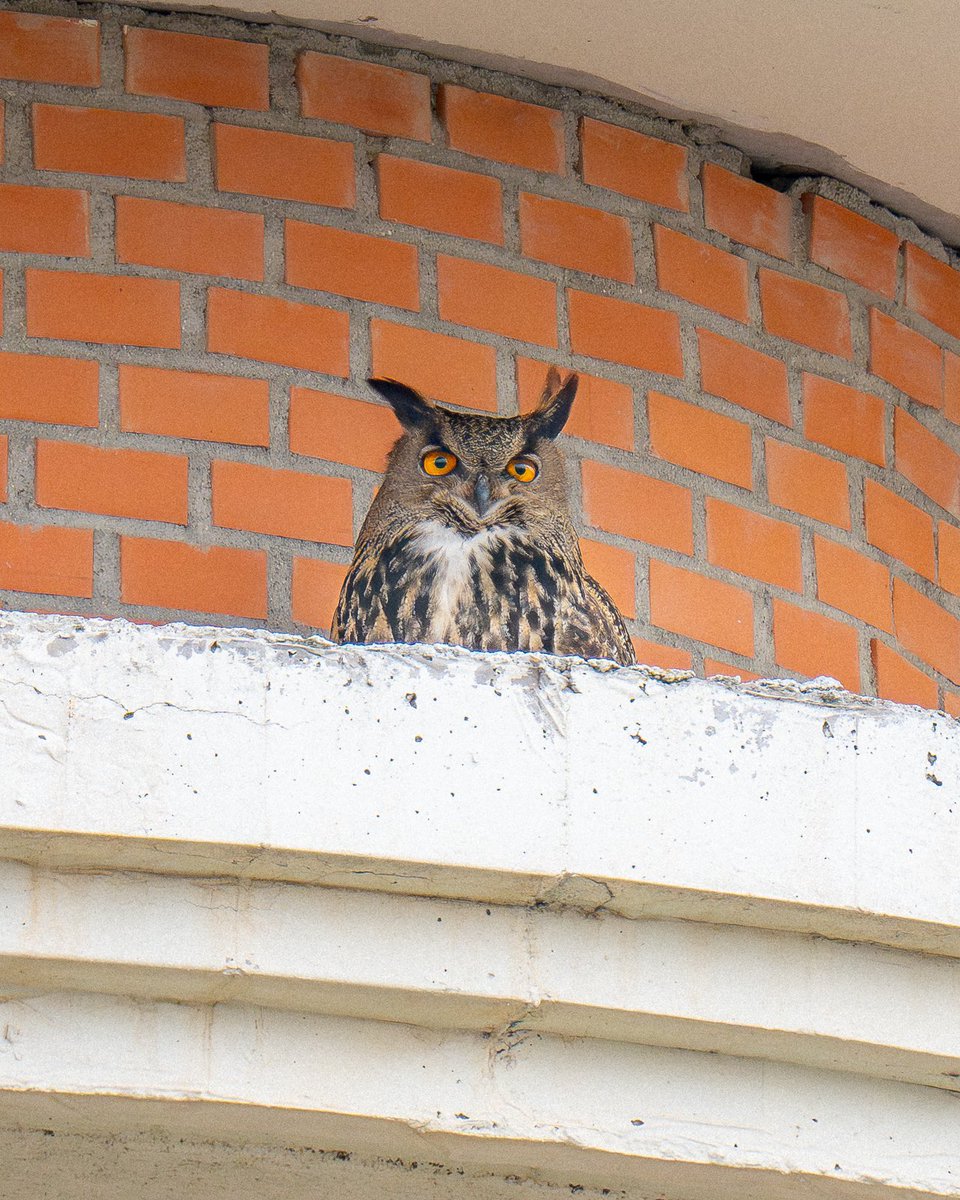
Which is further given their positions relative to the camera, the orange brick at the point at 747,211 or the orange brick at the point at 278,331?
the orange brick at the point at 747,211

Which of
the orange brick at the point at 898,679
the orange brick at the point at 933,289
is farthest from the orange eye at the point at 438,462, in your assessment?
the orange brick at the point at 933,289

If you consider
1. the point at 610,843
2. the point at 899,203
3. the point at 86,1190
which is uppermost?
the point at 899,203

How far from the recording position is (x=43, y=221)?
2.46 meters

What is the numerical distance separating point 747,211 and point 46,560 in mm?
1061

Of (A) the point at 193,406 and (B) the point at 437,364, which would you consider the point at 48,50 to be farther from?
(B) the point at 437,364

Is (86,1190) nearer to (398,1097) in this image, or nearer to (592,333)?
(398,1097)

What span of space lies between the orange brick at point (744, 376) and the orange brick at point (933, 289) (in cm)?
29

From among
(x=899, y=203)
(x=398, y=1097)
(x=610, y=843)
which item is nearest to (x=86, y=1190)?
(x=398, y=1097)

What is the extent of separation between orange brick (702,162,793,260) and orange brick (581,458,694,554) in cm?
40

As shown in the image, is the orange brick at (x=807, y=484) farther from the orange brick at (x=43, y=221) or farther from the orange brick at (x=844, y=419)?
the orange brick at (x=43, y=221)

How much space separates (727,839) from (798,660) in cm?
91

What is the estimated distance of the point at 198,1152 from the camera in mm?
1775

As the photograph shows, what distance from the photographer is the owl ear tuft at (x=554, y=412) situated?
2.51 m

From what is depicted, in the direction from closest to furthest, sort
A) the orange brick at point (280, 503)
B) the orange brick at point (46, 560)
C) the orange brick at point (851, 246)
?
the orange brick at point (46, 560), the orange brick at point (280, 503), the orange brick at point (851, 246)
